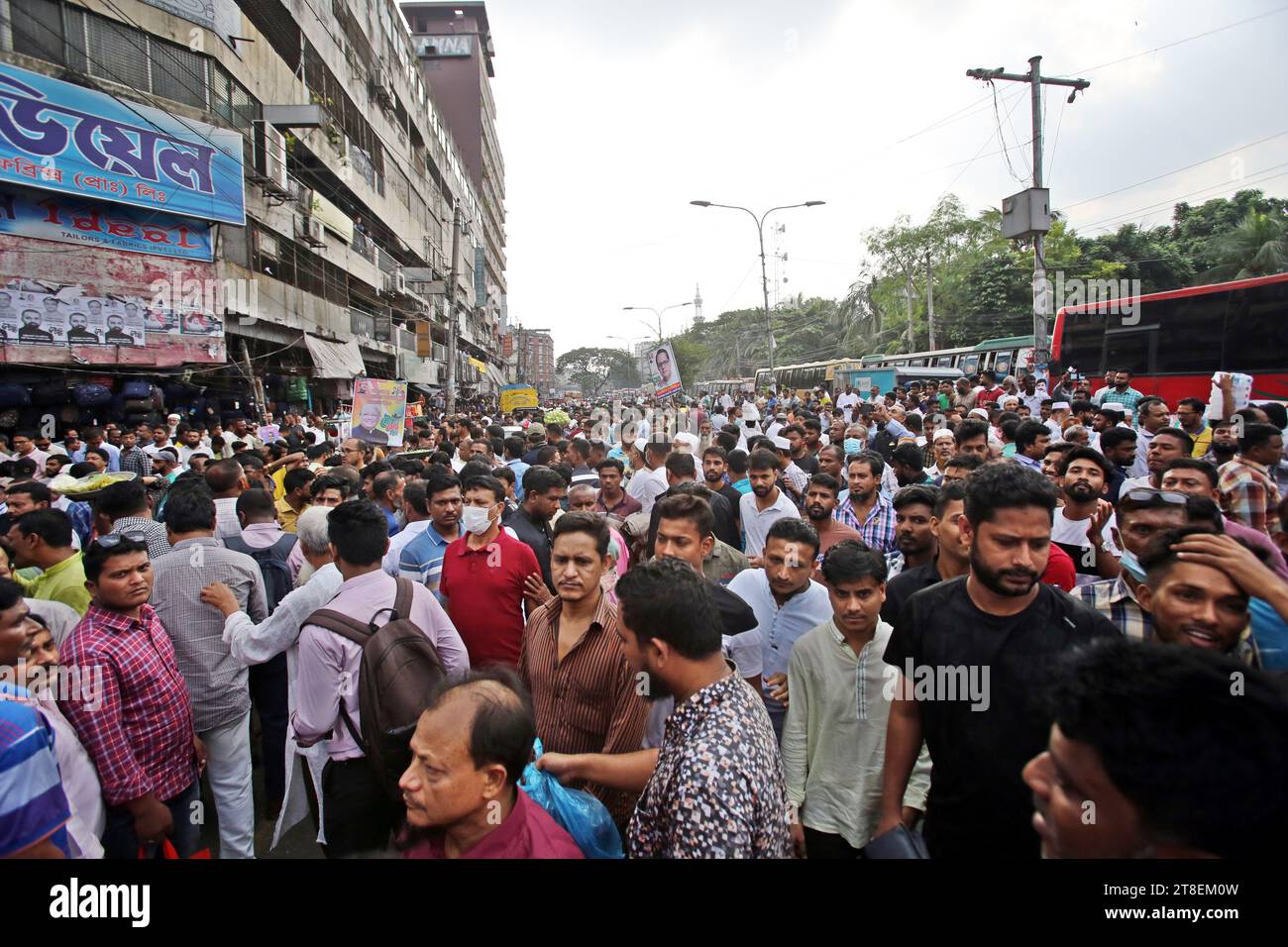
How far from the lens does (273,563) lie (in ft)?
14.0

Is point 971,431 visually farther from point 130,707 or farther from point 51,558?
point 51,558

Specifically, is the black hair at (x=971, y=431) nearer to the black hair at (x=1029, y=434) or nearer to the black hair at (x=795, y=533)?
the black hair at (x=1029, y=434)

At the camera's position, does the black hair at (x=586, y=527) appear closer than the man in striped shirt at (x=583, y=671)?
No

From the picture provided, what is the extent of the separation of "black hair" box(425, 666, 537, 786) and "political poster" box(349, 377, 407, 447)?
28.7 feet

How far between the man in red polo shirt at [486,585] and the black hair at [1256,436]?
4.62 meters

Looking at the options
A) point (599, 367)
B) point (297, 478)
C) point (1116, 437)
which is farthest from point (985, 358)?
point (599, 367)

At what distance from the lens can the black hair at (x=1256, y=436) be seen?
14.4ft

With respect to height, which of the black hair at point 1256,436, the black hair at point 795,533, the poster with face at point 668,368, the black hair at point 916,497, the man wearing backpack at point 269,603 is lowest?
the man wearing backpack at point 269,603

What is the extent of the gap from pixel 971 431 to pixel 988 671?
4630 millimetres

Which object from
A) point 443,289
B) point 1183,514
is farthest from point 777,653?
point 443,289

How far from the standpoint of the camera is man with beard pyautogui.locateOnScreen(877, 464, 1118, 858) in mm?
1954

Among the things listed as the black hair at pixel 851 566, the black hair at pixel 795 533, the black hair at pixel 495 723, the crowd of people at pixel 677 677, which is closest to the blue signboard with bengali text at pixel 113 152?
the crowd of people at pixel 677 677
